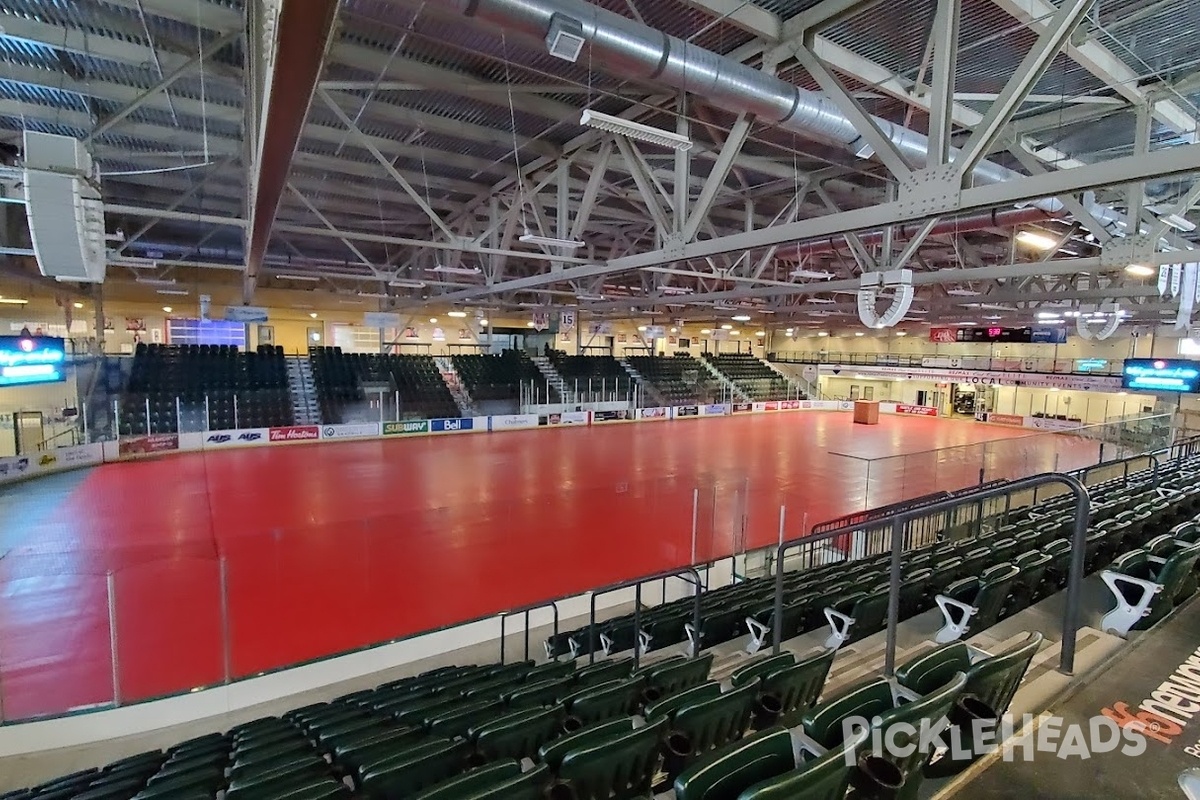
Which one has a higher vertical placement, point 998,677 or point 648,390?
point 998,677

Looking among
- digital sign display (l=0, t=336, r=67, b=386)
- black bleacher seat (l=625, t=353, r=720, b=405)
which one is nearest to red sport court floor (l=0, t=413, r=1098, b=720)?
digital sign display (l=0, t=336, r=67, b=386)

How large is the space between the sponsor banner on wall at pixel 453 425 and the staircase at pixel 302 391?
13.3ft

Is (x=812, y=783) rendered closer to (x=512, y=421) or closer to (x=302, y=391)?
(x=512, y=421)

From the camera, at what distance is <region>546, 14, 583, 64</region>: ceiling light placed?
398cm

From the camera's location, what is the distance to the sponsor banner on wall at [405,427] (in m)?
20.6

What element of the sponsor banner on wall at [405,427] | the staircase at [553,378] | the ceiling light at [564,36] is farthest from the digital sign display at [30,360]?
the staircase at [553,378]

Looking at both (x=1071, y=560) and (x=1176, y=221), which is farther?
(x=1176, y=221)

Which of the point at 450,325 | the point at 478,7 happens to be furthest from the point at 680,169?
the point at 450,325

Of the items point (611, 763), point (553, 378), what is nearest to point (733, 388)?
point (553, 378)

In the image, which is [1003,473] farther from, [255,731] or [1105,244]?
[255,731]

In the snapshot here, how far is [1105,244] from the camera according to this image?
7.43 meters

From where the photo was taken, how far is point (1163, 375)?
52.7ft

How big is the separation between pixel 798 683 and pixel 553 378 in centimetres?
2435

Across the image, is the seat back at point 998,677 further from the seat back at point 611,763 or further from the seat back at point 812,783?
the seat back at point 611,763
